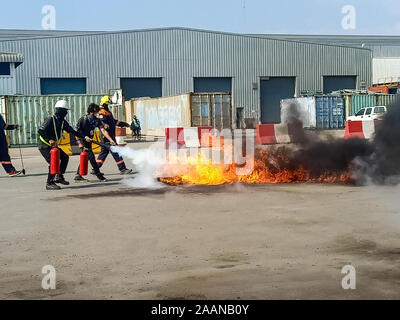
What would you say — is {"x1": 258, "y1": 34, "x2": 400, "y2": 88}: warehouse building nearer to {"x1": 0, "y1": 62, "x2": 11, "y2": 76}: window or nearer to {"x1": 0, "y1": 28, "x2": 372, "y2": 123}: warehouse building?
{"x1": 0, "y1": 28, "x2": 372, "y2": 123}: warehouse building

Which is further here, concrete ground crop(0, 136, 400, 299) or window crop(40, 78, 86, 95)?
window crop(40, 78, 86, 95)

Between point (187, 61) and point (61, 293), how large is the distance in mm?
44780

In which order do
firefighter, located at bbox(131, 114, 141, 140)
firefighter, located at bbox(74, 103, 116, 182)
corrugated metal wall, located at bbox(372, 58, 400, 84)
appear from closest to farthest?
firefighter, located at bbox(74, 103, 116, 182)
firefighter, located at bbox(131, 114, 141, 140)
corrugated metal wall, located at bbox(372, 58, 400, 84)

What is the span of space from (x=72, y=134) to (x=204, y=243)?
6.64 m

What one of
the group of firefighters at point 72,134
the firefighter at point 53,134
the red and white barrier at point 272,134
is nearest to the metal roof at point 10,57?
the red and white barrier at point 272,134

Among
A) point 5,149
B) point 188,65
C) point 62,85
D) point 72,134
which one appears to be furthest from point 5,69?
point 72,134

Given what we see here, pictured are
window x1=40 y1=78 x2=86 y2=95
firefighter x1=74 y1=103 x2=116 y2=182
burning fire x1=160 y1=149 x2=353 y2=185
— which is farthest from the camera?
window x1=40 y1=78 x2=86 y2=95

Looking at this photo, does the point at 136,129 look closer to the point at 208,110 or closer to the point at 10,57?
the point at 208,110

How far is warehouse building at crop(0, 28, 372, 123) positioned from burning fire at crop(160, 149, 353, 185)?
3574cm

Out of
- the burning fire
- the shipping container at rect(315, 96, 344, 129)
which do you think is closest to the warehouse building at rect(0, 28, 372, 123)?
the shipping container at rect(315, 96, 344, 129)

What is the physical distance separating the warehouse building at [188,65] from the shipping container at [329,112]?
9.77 m

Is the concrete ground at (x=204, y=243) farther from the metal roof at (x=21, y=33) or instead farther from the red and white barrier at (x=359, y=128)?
the metal roof at (x=21, y=33)

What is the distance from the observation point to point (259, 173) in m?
11.9

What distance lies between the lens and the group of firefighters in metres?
11.6
